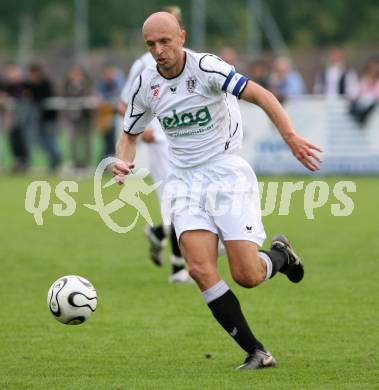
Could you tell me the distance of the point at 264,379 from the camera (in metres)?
6.39

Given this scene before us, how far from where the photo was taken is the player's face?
22.1ft

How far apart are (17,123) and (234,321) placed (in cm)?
1920

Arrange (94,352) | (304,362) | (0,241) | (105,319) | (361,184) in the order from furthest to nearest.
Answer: (361,184), (0,241), (105,319), (94,352), (304,362)

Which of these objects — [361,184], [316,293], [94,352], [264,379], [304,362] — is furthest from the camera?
[361,184]

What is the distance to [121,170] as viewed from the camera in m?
6.86

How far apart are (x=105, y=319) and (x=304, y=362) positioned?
2157 millimetres

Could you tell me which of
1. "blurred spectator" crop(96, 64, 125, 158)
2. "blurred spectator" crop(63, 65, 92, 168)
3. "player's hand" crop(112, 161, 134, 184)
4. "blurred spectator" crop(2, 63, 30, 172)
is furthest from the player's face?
"blurred spectator" crop(2, 63, 30, 172)

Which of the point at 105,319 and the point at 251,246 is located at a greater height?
the point at 251,246

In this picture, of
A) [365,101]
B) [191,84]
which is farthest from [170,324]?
[365,101]

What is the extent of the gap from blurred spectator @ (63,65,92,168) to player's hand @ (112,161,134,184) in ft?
59.5

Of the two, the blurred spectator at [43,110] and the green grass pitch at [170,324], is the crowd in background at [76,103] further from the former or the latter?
the green grass pitch at [170,324]

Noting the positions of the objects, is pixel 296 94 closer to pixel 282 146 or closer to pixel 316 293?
pixel 282 146

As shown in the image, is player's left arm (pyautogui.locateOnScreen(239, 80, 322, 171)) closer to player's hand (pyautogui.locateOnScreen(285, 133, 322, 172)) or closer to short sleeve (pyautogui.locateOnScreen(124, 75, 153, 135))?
player's hand (pyautogui.locateOnScreen(285, 133, 322, 172))

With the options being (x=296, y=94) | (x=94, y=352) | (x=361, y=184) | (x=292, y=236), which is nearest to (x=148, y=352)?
(x=94, y=352)
